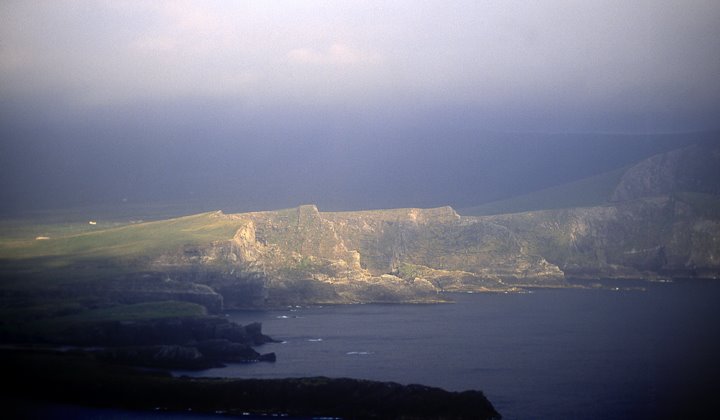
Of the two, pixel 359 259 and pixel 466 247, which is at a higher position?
pixel 466 247

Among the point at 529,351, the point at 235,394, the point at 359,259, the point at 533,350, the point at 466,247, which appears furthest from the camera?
the point at 466,247

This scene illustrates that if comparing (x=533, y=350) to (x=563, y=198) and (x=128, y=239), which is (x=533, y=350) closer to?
(x=128, y=239)

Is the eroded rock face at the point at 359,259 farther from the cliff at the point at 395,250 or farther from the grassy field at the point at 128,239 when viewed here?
the grassy field at the point at 128,239

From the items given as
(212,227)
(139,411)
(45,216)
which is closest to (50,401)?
(139,411)

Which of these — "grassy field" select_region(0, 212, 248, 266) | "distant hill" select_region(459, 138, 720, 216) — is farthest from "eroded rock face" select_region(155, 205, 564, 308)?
"distant hill" select_region(459, 138, 720, 216)

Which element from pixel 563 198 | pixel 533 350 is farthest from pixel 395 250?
pixel 533 350

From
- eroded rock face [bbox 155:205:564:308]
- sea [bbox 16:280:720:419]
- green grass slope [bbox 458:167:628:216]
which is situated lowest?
sea [bbox 16:280:720:419]

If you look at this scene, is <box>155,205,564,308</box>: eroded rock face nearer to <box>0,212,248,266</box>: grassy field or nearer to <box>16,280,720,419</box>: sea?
<box>0,212,248,266</box>: grassy field

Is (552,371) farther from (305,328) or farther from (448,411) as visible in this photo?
(305,328)
